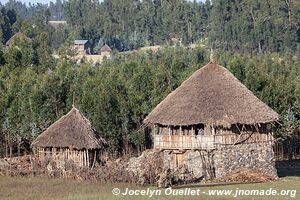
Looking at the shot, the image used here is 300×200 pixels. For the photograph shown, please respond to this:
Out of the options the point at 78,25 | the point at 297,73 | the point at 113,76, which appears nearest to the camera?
the point at 113,76

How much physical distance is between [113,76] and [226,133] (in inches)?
635

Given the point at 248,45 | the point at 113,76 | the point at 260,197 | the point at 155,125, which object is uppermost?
the point at 248,45

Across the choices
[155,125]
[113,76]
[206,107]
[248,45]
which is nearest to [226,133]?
[206,107]

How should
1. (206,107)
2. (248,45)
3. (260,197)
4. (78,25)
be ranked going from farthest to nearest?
(78,25) → (248,45) → (206,107) → (260,197)

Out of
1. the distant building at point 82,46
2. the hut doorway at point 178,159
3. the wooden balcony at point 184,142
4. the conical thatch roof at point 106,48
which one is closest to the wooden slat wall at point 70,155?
the wooden balcony at point 184,142

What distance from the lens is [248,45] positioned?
9425 centimetres

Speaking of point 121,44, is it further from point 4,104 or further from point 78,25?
point 4,104

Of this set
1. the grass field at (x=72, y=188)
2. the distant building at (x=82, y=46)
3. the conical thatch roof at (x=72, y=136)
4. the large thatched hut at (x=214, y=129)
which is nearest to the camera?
the grass field at (x=72, y=188)

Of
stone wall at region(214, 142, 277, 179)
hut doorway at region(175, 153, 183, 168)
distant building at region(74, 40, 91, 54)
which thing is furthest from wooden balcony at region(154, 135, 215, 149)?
distant building at region(74, 40, 91, 54)

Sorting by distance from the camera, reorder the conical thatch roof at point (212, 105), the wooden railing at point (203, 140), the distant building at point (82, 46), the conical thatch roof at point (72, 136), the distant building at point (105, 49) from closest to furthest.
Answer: the conical thatch roof at point (212, 105) < the wooden railing at point (203, 140) < the conical thatch roof at point (72, 136) < the distant building at point (82, 46) < the distant building at point (105, 49)

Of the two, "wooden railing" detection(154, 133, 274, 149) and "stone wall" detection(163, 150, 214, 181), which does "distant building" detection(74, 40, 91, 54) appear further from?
"stone wall" detection(163, 150, 214, 181)

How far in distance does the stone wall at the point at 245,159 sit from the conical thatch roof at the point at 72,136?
6451 millimetres

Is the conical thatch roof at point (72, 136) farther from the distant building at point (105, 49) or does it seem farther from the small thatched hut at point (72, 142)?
the distant building at point (105, 49)

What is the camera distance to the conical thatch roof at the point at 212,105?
118ft
